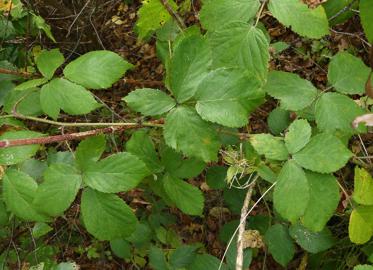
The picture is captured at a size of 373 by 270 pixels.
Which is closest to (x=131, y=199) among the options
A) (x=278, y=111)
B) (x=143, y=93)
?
(x=278, y=111)

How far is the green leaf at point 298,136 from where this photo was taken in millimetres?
1158

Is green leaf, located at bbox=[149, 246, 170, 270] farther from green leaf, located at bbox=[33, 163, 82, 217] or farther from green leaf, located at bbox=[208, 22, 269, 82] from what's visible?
green leaf, located at bbox=[208, 22, 269, 82]

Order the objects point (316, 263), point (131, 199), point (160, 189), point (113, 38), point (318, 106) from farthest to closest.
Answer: point (113, 38)
point (131, 199)
point (316, 263)
point (160, 189)
point (318, 106)

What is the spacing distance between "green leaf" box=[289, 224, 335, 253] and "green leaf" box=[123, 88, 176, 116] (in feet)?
2.71

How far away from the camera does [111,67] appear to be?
4.55 ft

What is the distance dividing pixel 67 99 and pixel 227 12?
56 cm

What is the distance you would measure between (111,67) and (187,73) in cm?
44

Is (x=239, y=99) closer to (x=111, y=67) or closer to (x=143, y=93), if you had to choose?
(x=143, y=93)

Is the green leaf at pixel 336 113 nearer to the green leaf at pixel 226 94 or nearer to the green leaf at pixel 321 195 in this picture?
the green leaf at pixel 321 195

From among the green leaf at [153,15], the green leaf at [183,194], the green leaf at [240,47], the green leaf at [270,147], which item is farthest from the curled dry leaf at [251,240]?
the green leaf at [153,15]

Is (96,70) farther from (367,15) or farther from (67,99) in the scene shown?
(367,15)

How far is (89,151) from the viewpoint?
121 centimetres

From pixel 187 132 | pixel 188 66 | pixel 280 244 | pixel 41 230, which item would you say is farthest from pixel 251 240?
pixel 41 230

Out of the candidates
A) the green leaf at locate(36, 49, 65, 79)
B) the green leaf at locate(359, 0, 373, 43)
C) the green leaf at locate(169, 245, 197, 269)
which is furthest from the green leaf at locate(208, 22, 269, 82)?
the green leaf at locate(169, 245, 197, 269)
